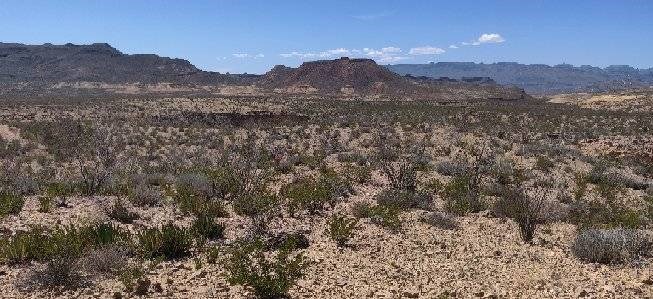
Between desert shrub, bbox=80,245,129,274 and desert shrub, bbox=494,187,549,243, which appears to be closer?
desert shrub, bbox=80,245,129,274

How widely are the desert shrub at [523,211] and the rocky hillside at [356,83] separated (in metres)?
72.6

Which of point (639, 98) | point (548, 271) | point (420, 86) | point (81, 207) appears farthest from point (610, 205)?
point (420, 86)

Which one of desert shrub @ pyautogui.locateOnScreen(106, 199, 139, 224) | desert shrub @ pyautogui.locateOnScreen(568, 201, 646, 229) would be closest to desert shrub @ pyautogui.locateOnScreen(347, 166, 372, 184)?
desert shrub @ pyautogui.locateOnScreen(568, 201, 646, 229)

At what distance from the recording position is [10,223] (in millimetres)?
9969

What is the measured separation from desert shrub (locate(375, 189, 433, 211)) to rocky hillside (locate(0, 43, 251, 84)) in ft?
339

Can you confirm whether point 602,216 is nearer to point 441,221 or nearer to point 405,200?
point 441,221

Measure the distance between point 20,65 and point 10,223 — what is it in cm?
13374

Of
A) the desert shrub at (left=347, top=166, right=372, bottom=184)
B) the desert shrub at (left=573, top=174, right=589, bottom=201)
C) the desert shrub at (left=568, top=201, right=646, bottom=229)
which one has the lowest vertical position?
the desert shrub at (left=573, top=174, right=589, bottom=201)

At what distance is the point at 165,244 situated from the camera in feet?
28.3

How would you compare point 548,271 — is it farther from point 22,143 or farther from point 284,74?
point 284,74

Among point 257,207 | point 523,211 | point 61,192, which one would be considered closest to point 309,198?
point 257,207

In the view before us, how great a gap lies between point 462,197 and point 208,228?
6.58m

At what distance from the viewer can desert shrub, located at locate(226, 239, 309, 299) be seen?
7.22 metres

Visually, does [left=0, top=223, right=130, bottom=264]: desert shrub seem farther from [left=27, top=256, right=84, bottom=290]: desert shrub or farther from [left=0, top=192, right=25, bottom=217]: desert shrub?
[left=0, top=192, right=25, bottom=217]: desert shrub
